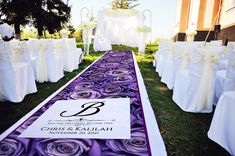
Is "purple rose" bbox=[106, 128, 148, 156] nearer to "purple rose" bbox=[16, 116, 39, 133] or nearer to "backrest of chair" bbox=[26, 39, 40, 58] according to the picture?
"purple rose" bbox=[16, 116, 39, 133]

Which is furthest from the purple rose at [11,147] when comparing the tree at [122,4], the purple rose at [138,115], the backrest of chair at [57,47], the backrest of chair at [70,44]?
the tree at [122,4]

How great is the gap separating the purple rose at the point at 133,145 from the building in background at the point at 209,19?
2547 mm

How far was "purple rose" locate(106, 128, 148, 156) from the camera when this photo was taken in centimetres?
165

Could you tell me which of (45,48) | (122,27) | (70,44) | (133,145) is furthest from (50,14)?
(133,145)

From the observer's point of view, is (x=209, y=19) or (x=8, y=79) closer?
(x=8, y=79)

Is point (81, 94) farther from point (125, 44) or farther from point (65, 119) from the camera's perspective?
point (125, 44)

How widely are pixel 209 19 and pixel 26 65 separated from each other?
341 inches

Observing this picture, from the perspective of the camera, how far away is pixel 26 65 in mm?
3312

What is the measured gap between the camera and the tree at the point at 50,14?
1645 centimetres

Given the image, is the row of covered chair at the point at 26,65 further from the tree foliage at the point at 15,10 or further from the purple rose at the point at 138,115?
the tree foliage at the point at 15,10

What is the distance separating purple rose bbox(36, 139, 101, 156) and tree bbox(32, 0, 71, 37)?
15.7 meters

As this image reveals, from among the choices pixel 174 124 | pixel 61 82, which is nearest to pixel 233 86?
pixel 174 124

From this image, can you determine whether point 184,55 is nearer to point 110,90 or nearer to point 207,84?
point 207,84

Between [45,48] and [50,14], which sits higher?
[50,14]
